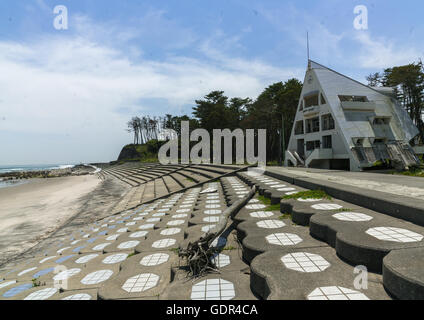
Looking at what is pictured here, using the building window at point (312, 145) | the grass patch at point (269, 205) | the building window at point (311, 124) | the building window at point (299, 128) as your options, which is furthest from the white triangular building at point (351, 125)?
the grass patch at point (269, 205)

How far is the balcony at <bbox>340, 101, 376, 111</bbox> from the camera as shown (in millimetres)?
20469

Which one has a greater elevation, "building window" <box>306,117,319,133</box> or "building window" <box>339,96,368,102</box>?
"building window" <box>339,96,368,102</box>

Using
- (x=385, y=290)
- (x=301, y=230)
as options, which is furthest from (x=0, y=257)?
(x=385, y=290)

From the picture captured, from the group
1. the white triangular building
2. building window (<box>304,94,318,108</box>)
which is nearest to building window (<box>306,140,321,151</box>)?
the white triangular building

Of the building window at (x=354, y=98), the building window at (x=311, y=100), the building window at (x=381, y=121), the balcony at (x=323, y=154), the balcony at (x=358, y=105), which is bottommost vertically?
the balcony at (x=323, y=154)

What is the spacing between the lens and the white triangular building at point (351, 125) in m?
18.1

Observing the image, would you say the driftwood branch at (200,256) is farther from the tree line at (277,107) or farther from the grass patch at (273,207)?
the tree line at (277,107)

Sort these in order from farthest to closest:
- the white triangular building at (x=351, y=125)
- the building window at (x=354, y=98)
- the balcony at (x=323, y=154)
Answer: the building window at (x=354, y=98) → the balcony at (x=323, y=154) → the white triangular building at (x=351, y=125)

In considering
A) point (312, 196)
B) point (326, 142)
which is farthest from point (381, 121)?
point (312, 196)

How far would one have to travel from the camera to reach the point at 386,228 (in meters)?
2.78

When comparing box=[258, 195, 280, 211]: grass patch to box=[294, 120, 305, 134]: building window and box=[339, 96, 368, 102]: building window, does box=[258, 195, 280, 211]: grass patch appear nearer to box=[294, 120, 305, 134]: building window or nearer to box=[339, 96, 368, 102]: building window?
box=[339, 96, 368, 102]: building window

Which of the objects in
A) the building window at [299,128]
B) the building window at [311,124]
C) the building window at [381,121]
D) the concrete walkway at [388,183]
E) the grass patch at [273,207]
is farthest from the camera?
the building window at [299,128]

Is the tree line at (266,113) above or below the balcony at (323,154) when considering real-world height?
above

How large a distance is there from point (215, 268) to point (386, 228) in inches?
88.3
